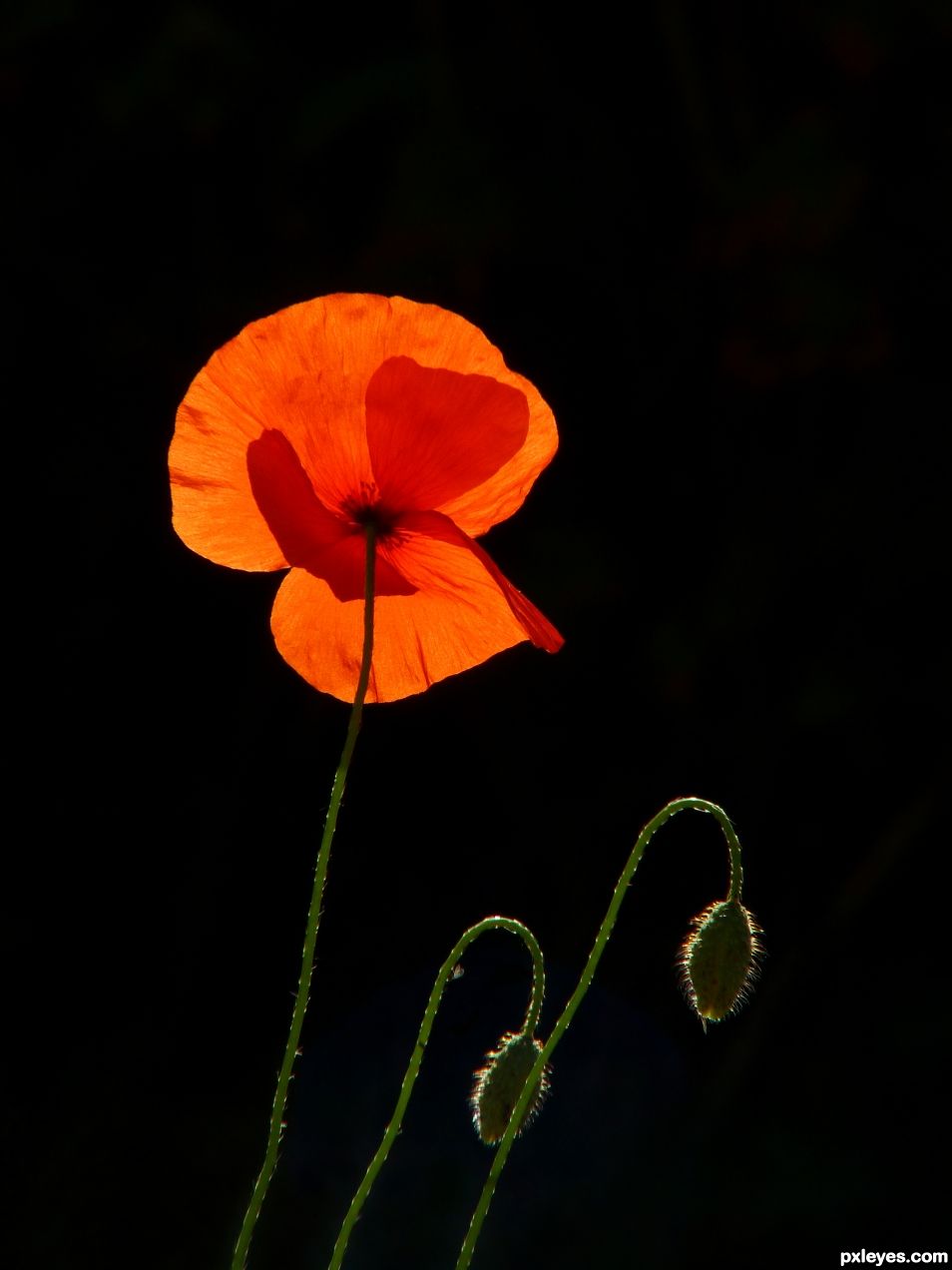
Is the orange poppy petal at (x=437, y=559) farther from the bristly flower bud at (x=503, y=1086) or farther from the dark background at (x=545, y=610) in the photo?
the dark background at (x=545, y=610)

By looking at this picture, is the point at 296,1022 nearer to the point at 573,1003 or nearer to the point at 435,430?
the point at 573,1003

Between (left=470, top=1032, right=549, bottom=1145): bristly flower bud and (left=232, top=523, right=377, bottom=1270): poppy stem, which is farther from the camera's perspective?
(left=470, top=1032, right=549, bottom=1145): bristly flower bud

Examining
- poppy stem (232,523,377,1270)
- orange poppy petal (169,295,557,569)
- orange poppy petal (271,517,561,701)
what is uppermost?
orange poppy petal (169,295,557,569)

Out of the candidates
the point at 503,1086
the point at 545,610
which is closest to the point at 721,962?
the point at 503,1086

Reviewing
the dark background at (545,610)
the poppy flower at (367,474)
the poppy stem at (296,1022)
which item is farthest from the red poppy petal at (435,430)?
the dark background at (545,610)

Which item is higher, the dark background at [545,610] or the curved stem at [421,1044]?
the dark background at [545,610]

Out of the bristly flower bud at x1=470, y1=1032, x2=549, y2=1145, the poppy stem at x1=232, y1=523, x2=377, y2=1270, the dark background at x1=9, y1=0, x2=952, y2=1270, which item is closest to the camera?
the poppy stem at x1=232, y1=523, x2=377, y2=1270

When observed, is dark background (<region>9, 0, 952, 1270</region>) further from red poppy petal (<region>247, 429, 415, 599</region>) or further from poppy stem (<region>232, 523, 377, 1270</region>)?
poppy stem (<region>232, 523, 377, 1270</region>)

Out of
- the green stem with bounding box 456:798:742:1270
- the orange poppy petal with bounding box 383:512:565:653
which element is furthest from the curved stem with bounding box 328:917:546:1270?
the orange poppy petal with bounding box 383:512:565:653
